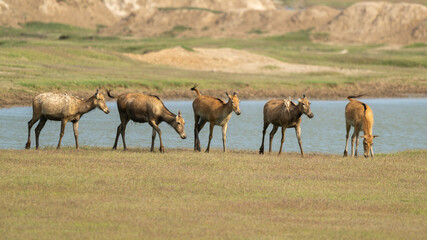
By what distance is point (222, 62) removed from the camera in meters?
82.1

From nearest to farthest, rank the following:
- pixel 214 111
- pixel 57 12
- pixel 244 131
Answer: pixel 214 111
pixel 244 131
pixel 57 12

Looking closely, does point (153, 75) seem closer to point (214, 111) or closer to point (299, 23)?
point (214, 111)

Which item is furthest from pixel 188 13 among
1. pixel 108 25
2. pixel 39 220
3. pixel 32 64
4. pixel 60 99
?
pixel 39 220

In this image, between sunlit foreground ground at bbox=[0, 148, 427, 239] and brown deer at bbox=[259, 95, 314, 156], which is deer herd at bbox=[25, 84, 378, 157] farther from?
sunlit foreground ground at bbox=[0, 148, 427, 239]

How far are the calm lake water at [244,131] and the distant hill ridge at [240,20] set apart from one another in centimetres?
9126

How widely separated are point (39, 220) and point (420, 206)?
27.1 ft

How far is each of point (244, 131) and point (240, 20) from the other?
13297 centimetres

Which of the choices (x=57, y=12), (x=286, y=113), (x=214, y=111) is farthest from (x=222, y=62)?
(x=57, y=12)

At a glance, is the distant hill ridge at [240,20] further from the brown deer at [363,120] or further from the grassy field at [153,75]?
the brown deer at [363,120]

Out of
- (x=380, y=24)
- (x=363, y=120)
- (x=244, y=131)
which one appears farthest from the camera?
(x=380, y=24)

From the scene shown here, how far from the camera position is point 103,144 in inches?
1238

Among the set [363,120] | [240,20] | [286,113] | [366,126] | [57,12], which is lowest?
[366,126]

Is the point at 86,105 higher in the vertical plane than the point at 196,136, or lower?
higher

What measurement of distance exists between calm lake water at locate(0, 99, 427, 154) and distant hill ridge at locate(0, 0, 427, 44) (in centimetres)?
9126
